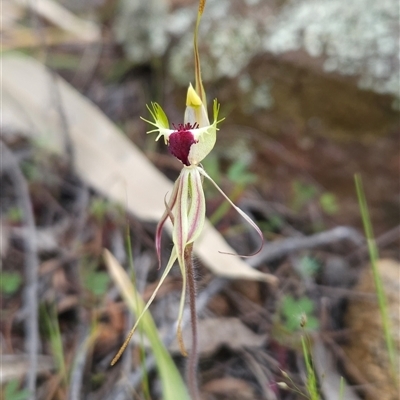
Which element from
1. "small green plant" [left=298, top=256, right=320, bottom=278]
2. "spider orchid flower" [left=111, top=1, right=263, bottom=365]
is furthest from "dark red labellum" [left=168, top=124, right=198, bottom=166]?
"small green plant" [left=298, top=256, right=320, bottom=278]

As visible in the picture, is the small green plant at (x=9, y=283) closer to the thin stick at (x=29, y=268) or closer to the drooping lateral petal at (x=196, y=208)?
the thin stick at (x=29, y=268)

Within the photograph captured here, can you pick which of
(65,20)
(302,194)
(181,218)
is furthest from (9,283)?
(65,20)

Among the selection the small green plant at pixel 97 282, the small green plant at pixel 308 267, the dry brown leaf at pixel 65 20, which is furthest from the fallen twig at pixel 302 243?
the dry brown leaf at pixel 65 20

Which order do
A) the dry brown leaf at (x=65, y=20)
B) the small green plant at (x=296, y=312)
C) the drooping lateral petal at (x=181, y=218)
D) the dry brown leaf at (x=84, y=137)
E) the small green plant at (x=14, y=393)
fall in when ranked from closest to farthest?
the drooping lateral petal at (x=181, y=218) < the small green plant at (x=14, y=393) < the small green plant at (x=296, y=312) < the dry brown leaf at (x=84, y=137) < the dry brown leaf at (x=65, y=20)

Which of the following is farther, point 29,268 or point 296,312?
point 29,268

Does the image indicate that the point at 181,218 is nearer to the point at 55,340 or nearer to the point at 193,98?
the point at 193,98

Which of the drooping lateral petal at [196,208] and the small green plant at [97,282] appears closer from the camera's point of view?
the drooping lateral petal at [196,208]
